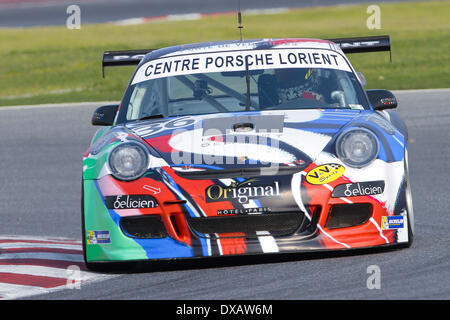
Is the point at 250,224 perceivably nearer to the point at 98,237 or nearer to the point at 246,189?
the point at 246,189

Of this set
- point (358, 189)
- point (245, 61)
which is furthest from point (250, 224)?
point (245, 61)

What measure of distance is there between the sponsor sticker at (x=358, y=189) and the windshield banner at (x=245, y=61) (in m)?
1.37

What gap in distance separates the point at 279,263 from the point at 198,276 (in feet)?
1.48

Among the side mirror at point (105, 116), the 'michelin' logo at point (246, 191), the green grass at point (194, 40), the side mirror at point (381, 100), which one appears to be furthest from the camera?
the green grass at point (194, 40)

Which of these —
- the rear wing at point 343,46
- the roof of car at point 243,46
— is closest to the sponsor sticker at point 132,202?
the roof of car at point 243,46

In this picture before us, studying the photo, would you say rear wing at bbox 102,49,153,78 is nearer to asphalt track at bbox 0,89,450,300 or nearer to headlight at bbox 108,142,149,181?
asphalt track at bbox 0,89,450,300

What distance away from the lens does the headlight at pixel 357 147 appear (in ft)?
A: 17.0

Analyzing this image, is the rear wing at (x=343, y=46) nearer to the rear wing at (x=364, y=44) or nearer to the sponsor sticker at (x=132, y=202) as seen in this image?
the rear wing at (x=364, y=44)

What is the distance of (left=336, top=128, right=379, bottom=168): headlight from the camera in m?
5.19

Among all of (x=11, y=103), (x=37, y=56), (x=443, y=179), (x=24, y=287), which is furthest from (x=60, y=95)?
(x=24, y=287)

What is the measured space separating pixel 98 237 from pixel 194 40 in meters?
17.1

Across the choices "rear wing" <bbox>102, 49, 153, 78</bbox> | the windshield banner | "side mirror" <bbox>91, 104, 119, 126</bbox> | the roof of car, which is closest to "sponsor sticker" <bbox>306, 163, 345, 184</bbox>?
the windshield banner

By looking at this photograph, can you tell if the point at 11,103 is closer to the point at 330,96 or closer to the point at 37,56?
the point at 37,56
